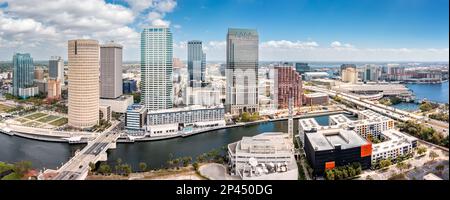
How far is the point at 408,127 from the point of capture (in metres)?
4.19

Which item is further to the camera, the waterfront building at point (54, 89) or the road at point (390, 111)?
the waterfront building at point (54, 89)

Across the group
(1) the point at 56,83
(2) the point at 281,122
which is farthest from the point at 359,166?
(1) the point at 56,83

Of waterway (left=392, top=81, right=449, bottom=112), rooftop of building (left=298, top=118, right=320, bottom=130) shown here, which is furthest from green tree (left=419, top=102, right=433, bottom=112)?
rooftop of building (left=298, top=118, right=320, bottom=130)

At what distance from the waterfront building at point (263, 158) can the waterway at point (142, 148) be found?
2.79ft

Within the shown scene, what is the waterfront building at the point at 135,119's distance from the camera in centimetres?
598

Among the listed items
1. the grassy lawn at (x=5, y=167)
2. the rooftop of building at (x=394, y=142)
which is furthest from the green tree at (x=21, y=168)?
the rooftop of building at (x=394, y=142)

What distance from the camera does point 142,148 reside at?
17.4 feet

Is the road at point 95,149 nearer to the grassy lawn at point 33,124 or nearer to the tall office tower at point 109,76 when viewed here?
the grassy lawn at point 33,124

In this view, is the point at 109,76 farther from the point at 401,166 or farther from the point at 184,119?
the point at 401,166

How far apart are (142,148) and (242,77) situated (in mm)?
3109

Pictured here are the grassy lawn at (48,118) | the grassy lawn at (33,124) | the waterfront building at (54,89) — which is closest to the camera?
the grassy lawn at (33,124)

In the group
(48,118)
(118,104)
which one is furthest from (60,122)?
(118,104)
